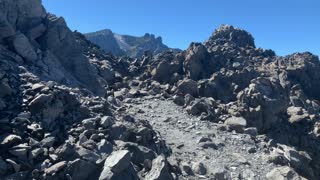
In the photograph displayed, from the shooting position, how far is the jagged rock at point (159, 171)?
2014cm

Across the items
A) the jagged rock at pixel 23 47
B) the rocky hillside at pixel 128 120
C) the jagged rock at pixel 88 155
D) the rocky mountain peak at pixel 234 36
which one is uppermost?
the rocky mountain peak at pixel 234 36

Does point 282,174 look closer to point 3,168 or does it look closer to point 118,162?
point 118,162

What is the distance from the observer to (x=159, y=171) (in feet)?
66.8

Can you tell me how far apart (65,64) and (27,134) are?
16514 millimetres

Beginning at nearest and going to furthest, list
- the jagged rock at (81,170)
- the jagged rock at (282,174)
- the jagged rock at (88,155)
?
the jagged rock at (81,170) → the jagged rock at (88,155) → the jagged rock at (282,174)

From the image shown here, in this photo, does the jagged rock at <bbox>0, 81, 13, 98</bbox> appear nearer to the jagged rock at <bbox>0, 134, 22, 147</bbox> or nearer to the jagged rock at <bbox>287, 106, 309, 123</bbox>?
the jagged rock at <bbox>0, 134, 22, 147</bbox>

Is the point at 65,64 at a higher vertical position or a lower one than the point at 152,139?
higher

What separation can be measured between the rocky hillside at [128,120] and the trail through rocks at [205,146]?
0.27 feet

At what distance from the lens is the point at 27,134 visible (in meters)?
20.3

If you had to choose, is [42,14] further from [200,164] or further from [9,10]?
[200,164]

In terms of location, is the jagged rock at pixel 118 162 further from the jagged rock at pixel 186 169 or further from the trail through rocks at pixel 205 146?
the jagged rock at pixel 186 169

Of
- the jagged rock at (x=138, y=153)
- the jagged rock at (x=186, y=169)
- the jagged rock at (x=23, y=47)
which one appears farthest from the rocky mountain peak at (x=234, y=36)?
the jagged rock at (x=138, y=153)

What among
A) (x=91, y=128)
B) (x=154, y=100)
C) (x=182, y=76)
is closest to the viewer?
(x=91, y=128)

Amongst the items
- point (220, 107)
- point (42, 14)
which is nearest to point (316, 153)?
point (220, 107)
